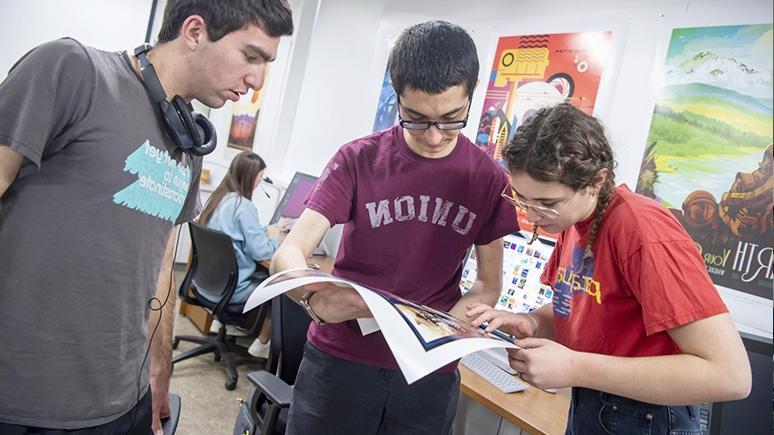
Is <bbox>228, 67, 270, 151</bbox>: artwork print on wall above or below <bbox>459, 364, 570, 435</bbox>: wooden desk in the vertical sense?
above

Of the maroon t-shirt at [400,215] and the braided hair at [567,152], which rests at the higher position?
the braided hair at [567,152]

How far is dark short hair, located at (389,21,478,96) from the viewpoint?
3.32 ft

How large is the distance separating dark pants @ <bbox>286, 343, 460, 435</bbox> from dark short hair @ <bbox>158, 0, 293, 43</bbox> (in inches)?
29.3

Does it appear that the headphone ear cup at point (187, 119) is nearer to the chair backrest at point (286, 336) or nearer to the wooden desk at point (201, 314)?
the chair backrest at point (286, 336)

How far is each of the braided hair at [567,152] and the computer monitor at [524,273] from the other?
92cm

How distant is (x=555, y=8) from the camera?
7.92ft

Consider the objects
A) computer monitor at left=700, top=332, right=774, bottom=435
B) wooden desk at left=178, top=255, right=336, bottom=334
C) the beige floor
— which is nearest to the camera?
computer monitor at left=700, top=332, right=774, bottom=435

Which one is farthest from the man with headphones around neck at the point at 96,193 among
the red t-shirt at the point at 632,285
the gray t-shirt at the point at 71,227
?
the red t-shirt at the point at 632,285

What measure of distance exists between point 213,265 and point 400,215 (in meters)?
2.04

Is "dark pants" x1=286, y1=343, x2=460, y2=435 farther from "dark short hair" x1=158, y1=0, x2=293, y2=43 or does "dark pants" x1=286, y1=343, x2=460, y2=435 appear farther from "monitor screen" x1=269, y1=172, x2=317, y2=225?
"monitor screen" x1=269, y1=172, x2=317, y2=225

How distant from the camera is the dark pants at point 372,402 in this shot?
112 centimetres

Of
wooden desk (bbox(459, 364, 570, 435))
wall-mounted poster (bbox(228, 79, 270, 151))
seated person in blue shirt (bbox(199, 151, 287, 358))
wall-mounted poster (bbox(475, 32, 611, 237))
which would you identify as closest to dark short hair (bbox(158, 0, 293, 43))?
wooden desk (bbox(459, 364, 570, 435))

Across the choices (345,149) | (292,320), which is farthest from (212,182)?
(345,149)

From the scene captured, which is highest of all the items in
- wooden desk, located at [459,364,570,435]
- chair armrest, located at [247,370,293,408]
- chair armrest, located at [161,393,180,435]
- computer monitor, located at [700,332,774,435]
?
computer monitor, located at [700,332,774,435]
